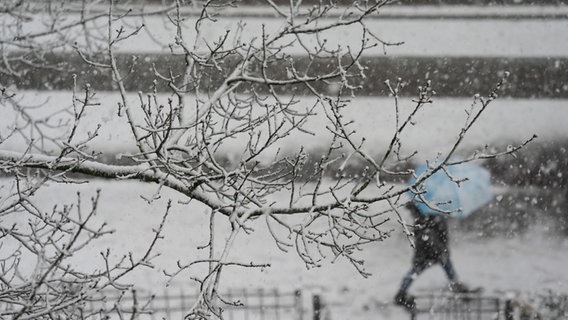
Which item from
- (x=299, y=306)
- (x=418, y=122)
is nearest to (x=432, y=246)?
(x=299, y=306)

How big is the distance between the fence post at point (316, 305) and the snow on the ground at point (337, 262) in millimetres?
740

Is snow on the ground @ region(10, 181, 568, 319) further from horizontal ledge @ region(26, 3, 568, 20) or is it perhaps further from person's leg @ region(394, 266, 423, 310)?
horizontal ledge @ region(26, 3, 568, 20)

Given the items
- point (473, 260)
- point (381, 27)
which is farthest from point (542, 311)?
point (381, 27)

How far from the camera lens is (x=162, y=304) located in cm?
903

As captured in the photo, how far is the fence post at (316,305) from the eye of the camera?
7.00 m

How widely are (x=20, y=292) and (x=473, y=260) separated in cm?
718

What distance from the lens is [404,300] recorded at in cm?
767

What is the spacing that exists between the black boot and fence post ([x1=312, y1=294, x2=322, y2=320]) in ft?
3.60

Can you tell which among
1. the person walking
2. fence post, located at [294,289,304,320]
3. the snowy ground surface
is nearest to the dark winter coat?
the person walking

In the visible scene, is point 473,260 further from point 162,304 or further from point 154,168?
point 154,168

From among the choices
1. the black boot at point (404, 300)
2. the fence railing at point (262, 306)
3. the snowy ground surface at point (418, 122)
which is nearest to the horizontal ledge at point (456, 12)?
the snowy ground surface at point (418, 122)

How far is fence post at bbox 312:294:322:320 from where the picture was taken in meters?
7.00

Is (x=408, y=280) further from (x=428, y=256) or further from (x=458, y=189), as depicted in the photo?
(x=458, y=189)

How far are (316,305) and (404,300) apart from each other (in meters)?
1.24
